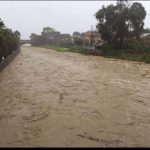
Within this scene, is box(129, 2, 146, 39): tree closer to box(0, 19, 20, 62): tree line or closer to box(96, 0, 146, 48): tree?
box(96, 0, 146, 48): tree

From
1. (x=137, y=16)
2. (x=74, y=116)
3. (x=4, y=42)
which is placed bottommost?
(x=74, y=116)

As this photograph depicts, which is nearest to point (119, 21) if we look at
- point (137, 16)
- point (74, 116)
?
point (137, 16)

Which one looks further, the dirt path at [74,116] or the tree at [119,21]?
the tree at [119,21]

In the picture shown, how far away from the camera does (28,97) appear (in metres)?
11.7

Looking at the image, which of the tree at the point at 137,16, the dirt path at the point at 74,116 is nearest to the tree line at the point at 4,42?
the dirt path at the point at 74,116

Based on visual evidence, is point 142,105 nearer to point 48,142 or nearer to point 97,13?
point 48,142

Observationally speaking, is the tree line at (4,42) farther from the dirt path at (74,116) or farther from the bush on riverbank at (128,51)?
the bush on riverbank at (128,51)

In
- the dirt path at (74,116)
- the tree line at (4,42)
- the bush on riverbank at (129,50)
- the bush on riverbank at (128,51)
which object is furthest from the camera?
the bush on riverbank at (128,51)

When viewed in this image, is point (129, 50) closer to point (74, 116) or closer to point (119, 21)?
point (119, 21)

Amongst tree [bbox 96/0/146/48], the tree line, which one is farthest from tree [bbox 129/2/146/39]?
the tree line

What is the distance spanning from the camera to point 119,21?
43438 mm

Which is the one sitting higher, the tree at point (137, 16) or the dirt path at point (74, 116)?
the tree at point (137, 16)

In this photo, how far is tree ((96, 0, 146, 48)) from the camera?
43750 millimetres

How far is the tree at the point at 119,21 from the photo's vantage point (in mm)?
43750
